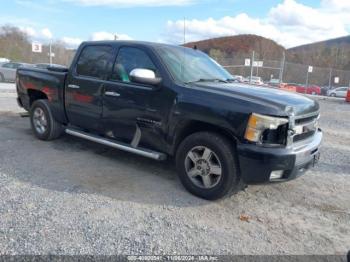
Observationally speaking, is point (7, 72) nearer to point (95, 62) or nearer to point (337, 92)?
point (95, 62)

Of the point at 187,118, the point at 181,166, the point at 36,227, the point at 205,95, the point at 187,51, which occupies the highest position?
the point at 187,51

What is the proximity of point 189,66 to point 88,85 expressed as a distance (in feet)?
5.34

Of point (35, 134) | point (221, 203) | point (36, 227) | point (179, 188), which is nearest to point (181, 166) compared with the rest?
point (179, 188)

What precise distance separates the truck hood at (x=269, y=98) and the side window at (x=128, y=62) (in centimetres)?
86

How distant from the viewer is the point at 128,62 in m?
5.14

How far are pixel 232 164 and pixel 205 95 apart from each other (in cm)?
87

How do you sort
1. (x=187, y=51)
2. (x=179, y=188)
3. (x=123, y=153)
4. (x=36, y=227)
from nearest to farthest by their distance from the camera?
(x=36, y=227), (x=179, y=188), (x=187, y=51), (x=123, y=153)

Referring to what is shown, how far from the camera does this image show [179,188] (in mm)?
4625

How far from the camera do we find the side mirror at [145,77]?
4.48 meters

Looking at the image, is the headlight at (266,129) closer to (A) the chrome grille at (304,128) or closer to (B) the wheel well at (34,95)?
(A) the chrome grille at (304,128)

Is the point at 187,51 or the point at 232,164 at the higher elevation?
the point at 187,51

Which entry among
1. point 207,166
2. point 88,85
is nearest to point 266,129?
point 207,166

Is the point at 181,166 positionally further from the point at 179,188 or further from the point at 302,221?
the point at 302,221

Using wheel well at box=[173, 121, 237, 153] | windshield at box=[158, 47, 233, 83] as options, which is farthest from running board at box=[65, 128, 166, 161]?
windshield at box=[158, 47, 233, 83]
